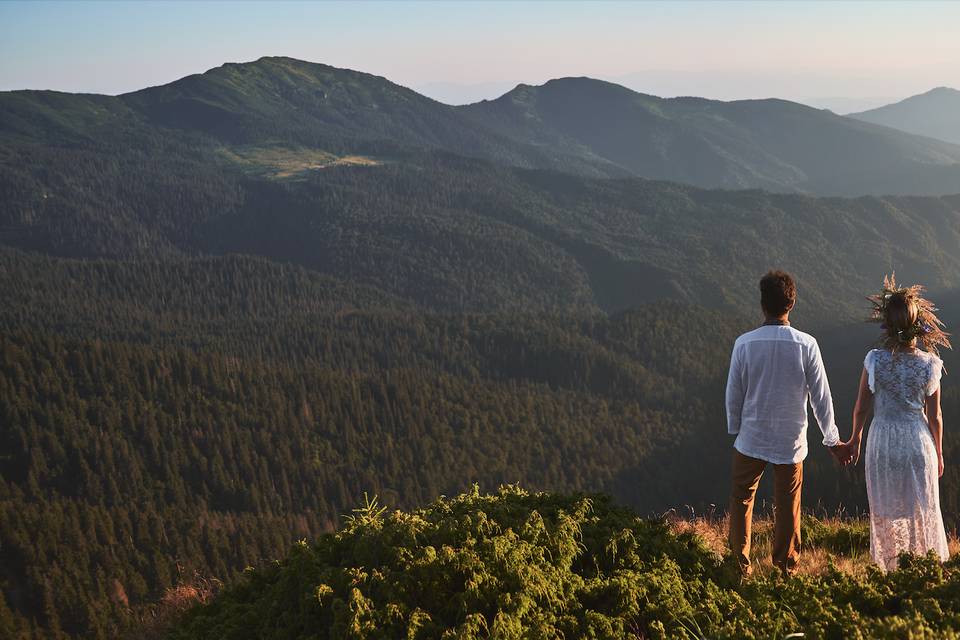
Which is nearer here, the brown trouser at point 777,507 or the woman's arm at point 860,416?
the brown trouser at point 777,507

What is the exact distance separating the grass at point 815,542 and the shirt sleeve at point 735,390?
5.69ft

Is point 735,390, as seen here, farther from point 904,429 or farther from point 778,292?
point 904,429

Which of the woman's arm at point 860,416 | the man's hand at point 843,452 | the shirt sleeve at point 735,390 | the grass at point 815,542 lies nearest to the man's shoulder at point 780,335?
the shirt sleeve at point 735,390

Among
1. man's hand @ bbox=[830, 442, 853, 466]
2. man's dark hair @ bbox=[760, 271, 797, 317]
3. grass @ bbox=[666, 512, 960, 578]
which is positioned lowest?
grass @ bbox=[666, 512, 960, 578]

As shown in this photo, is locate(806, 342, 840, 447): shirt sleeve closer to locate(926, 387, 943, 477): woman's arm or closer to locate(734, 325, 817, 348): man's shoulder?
locate(734, 325, 817, 348): man's shoulder

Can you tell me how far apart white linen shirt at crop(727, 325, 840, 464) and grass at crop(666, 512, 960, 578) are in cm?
163

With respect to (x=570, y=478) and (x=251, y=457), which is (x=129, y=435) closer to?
(x=251, y=457)

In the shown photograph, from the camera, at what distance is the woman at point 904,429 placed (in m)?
11.0

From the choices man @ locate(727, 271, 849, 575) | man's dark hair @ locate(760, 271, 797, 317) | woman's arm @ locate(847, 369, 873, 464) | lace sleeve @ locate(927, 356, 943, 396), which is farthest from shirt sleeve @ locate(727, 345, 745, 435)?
lace sleeve @ locate(927, 356, 943, 396)

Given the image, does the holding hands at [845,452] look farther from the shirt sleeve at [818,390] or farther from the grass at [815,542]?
the grass at [815,542]

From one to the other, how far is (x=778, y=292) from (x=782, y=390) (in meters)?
1.35

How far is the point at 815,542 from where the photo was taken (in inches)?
518

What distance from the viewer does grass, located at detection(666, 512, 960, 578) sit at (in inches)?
439

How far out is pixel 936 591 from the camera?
766 cm
